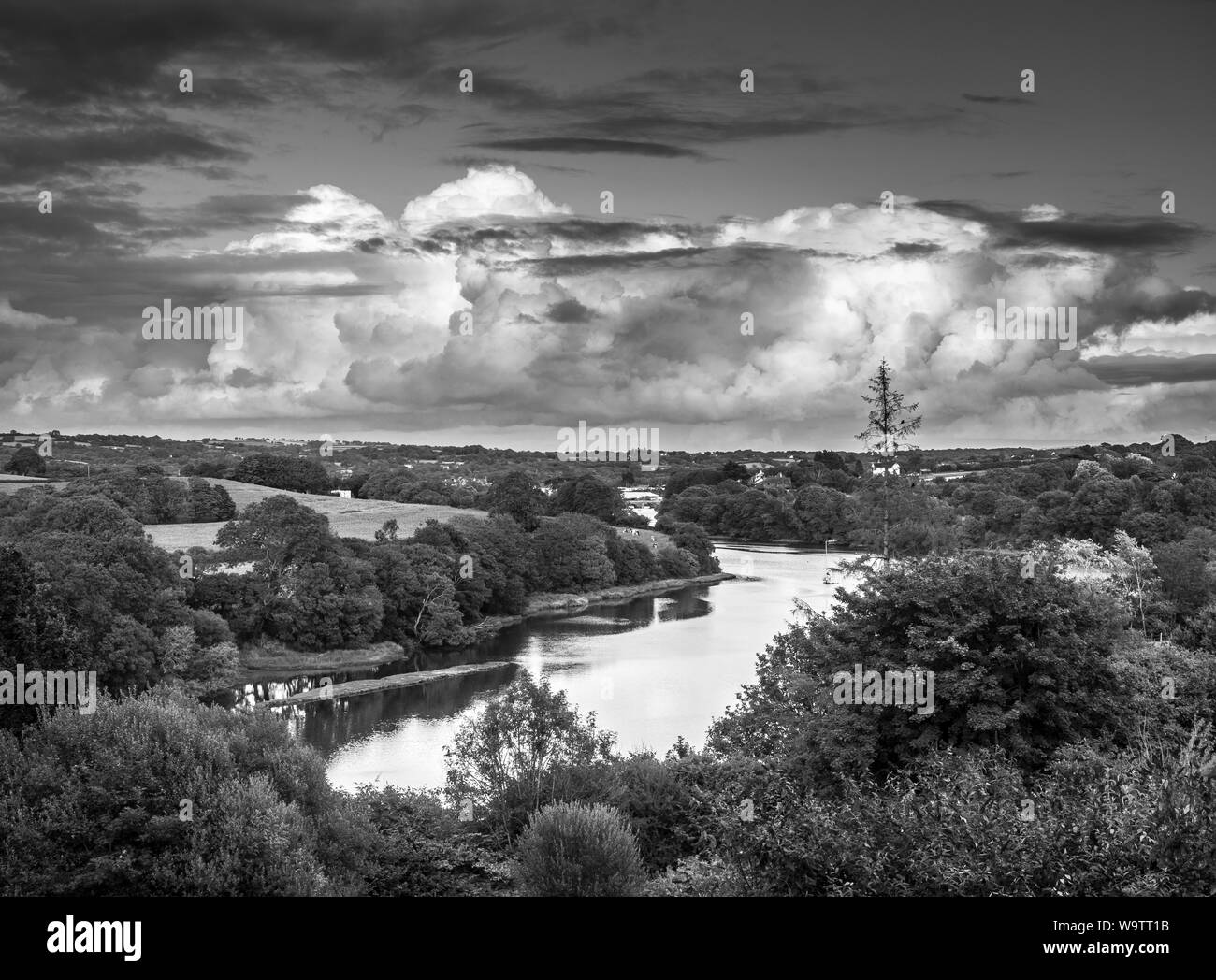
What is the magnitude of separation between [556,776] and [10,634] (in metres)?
12.3

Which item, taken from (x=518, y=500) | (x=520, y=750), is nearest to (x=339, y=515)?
(x=518, y=500)

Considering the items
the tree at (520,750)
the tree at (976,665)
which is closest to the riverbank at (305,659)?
the tree at (520,750)

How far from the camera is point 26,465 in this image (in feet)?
213

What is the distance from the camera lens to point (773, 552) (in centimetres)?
8319

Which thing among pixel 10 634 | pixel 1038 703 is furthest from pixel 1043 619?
pixel 10 634

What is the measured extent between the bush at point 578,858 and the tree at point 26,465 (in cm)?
6190

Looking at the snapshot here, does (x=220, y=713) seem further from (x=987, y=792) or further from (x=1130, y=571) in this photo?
(x=1130, y=571)

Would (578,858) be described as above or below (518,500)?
below

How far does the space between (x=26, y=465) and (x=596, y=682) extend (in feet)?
152

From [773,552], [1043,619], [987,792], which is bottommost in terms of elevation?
[773,552]

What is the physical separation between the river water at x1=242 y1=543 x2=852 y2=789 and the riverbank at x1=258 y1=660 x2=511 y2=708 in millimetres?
651

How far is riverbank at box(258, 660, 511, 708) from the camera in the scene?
36031mm

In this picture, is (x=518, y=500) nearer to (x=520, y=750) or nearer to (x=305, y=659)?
(x=305, y=659)

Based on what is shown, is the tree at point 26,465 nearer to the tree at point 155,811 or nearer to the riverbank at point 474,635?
the riverbank at point 474,635
